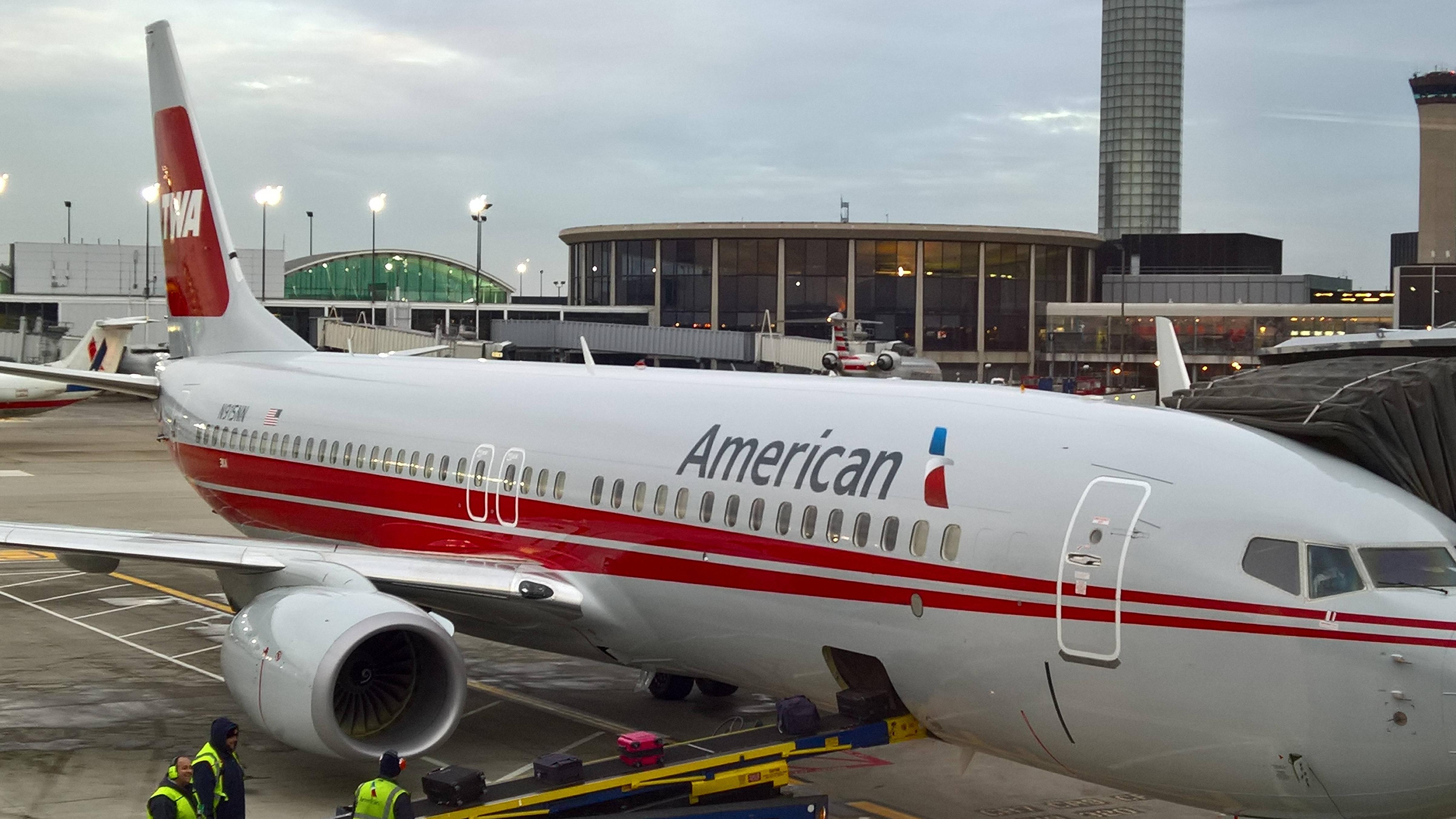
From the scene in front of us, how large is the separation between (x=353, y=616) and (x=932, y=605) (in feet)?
17.3

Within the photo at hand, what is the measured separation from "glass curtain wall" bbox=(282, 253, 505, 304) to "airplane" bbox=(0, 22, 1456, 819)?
110 meters

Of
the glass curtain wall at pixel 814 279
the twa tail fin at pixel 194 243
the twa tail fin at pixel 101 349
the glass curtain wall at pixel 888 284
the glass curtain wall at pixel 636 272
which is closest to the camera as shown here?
the twa tail fin at pixel 194 243

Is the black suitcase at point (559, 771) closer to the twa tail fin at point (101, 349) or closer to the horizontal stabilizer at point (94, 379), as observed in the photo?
the horizontal stabilizer at point (94, 379)

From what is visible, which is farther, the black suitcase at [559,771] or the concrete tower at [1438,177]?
the concrete tower at [1438,177]

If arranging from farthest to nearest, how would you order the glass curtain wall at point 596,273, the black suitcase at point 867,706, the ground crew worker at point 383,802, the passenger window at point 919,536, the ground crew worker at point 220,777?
1. the glass curtain wall at point 596,273
2. the black suitcase at point 867,706
3. the passenger window at point 919,536
4. the ground crew worker at point 220,777
5. the ground crew worker at point 383,802

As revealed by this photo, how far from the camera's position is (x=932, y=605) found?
11.2 m

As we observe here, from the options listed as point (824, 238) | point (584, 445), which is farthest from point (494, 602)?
point (824, 238)

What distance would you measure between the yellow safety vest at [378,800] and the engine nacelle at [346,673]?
6.55ft

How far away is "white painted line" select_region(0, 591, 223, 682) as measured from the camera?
19266mm

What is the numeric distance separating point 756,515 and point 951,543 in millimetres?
2173

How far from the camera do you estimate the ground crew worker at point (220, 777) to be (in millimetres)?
11180

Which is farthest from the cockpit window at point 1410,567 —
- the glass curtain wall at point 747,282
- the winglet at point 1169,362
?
the glass curtain wall at point 747,282

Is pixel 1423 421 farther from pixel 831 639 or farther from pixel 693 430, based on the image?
pixel 693 430

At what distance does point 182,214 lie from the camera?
2444 centimetres
